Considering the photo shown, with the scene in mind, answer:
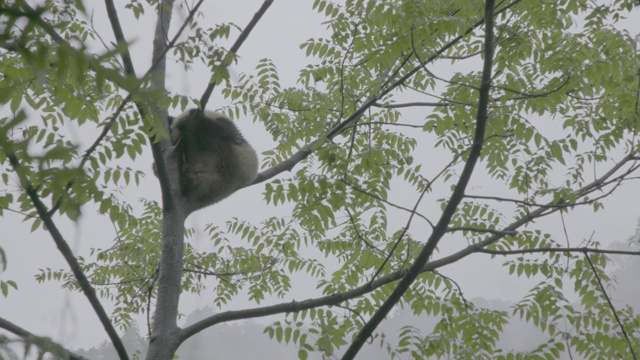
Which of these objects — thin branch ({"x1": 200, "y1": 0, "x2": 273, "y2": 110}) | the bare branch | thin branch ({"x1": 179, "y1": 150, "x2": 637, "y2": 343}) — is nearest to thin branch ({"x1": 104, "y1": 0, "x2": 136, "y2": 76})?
thin branch ({"x1": 200, "y1": 0, "x2": 273, "y2": 110})

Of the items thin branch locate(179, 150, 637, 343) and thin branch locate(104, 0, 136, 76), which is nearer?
thin branch locate(104, 0, 136, 76)

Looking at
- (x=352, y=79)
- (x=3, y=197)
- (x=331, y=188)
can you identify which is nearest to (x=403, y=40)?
(x=331, y=188)

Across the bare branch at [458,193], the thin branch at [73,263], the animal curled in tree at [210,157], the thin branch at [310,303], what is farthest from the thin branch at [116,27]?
the bare branch at [458,193]

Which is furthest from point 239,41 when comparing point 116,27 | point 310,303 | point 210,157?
point 310,303

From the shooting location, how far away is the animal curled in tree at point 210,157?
443cm

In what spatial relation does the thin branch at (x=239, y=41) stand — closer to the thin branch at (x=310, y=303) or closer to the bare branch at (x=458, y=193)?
the thin branch at (x=310, y=303)

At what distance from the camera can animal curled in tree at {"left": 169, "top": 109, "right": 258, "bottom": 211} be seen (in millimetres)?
4426

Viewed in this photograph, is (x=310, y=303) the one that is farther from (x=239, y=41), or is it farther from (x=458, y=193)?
(x=239, y=41)

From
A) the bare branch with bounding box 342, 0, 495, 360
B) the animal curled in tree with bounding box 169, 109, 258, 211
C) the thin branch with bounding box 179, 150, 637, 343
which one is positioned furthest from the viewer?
the animal curled in tree with bounding box 169, 109, 258, 211

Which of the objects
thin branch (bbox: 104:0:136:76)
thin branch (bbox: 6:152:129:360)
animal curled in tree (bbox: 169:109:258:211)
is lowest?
thin branch (bbox: 6:152:129:360)

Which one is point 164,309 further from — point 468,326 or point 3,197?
point 468,326

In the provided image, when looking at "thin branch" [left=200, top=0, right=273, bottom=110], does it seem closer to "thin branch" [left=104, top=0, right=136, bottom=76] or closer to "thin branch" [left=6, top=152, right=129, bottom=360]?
"thin branch" [left=104, top=0, right=136, bottom=76]

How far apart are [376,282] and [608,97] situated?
120 inches

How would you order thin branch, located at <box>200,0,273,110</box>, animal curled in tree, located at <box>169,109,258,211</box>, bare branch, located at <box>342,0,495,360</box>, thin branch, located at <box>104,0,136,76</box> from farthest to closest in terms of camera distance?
animal curled in tree, located at <box>169,109,258,211</box>
thin branch, located at <box>200,0,273,110</box>
thin branch, located at <box>104,0,136,76</box>
bare branch, located at <box>342,0,495,360</box>
